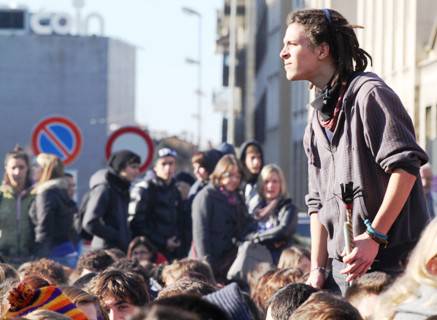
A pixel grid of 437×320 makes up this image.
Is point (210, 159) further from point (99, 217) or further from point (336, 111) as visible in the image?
point (336, 111)

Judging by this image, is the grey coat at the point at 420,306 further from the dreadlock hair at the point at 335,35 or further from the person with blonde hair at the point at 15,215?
the person with blonde hair at the point at 15,215

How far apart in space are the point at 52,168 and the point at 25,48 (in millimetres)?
92232

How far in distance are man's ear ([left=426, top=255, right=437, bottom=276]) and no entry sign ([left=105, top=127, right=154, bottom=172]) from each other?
48.7 feet

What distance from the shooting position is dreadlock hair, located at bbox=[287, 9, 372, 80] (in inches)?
268

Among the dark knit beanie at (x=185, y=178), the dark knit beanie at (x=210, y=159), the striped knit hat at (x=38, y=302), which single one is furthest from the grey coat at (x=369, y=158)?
the dark knit beanie at (x=185, y=178)

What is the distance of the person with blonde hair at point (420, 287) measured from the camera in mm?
5641

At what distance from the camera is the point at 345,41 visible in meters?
6.84

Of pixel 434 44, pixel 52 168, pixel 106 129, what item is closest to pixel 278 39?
pixel 434 44

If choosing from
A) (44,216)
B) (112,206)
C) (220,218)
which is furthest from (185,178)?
(220,218)

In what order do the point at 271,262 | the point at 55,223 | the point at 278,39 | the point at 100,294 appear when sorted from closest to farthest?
the point at 100,294 < the point at 271,262 < the point at 55,223 < the point at 278,39

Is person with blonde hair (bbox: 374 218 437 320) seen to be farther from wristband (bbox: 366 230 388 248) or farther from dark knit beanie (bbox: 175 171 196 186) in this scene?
dark knit beanie (bbox: 175 171 196 186)

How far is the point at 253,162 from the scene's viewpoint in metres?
15.6

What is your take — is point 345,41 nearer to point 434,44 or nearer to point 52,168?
point 52,168

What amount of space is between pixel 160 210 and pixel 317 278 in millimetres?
8560
